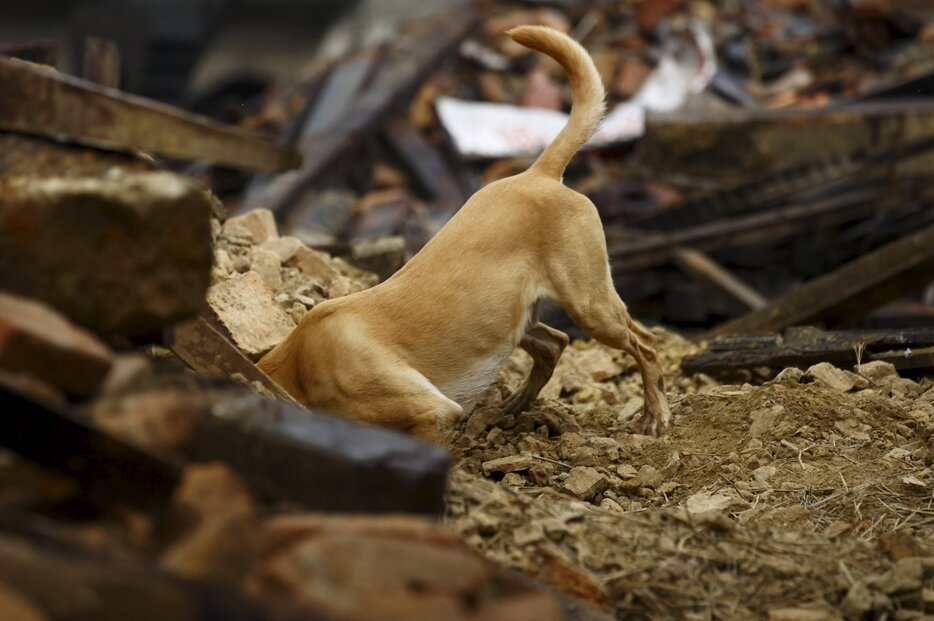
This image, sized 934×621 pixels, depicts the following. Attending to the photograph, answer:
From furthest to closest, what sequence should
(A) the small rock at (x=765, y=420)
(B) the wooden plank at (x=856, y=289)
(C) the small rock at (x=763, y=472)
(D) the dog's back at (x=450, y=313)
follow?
(B) the wooden plank at (x=856, y=289), (A) the small rock at (x=765, y=420), (D) the dog's back at (x=450, y=313), (C) the small rock at (x=763, y=472)

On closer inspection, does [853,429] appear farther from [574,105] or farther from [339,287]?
[339,287]

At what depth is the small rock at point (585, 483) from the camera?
15.1ft

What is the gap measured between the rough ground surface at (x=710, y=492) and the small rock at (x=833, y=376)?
0.03 metres

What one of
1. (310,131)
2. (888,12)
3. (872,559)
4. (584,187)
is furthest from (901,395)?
(888,12)

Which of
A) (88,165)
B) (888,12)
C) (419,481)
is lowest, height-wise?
(888,12)

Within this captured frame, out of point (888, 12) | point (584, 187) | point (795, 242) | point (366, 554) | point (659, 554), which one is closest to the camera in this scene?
point (366, 554)

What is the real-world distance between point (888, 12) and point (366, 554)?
13.1 m

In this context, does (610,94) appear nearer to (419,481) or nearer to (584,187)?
(584,187)

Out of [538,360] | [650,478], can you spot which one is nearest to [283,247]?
[538,360]

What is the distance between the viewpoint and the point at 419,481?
9.09 feet

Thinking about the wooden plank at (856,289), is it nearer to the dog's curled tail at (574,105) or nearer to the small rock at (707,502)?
the dog's curled tail at (574,105)

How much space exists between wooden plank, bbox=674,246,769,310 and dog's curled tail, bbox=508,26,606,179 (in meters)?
3.14

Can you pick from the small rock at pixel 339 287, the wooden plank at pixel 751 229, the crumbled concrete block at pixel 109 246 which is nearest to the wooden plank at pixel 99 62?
the small rock at pixel 339 287

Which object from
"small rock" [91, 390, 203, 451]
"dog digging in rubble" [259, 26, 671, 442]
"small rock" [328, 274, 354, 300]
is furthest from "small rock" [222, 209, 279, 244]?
"small rock" [91, 390, 203, 451]
